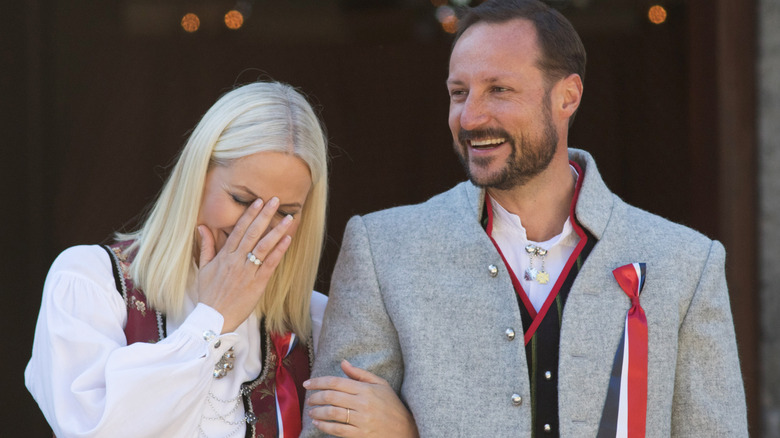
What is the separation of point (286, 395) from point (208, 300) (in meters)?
0.32

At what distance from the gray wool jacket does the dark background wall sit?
1181mm

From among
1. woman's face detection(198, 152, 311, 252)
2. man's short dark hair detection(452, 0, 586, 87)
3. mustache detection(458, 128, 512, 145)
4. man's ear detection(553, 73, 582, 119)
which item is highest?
man's short dark hair detection(452, 0, 586, 87)

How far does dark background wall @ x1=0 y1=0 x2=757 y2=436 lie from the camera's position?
3682 millimetres

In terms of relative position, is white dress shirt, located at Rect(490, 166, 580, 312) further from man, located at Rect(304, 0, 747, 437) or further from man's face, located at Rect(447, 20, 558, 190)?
man's face, located at Rect(447, 20, 558, 190)

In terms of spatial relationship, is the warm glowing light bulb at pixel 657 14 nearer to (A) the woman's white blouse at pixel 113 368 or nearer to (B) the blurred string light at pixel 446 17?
(B) the blurred string light at pixel 446 17

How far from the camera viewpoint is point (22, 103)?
3703 mm

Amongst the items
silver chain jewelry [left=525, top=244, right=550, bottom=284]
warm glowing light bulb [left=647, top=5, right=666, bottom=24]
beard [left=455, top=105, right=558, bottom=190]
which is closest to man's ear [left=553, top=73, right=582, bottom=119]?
beard [left=455, top=105, right=558, bottom=190]

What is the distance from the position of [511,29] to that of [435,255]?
62 cm

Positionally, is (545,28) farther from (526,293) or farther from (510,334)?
(510,334)

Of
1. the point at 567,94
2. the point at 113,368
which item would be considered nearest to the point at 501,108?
the point at 567,94

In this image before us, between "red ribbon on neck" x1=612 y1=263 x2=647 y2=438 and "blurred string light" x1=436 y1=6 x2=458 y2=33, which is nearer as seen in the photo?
"red ribbon on neck" x1=612 y1=263 x2=647 y2=438

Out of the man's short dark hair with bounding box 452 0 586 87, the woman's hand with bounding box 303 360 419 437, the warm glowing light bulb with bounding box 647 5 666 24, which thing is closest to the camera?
the woman's hand with bounding box 303 360 419 437

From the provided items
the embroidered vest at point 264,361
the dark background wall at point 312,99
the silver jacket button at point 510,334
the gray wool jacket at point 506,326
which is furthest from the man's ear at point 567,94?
the dark background wall at point 312,99

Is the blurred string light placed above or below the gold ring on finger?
above
